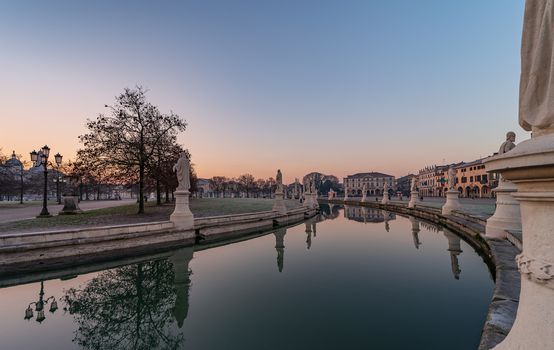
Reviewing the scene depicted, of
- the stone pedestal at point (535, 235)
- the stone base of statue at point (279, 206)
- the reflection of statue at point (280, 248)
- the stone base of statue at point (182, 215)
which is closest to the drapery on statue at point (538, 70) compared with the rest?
the stone pedestal at point (535, 235)

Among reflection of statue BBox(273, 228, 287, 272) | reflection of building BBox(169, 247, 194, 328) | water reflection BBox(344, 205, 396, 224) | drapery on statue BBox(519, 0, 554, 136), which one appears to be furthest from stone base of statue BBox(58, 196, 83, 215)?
drapery on statue BBox(519, 0, 554, 136)

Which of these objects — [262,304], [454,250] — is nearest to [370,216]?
[454,250]

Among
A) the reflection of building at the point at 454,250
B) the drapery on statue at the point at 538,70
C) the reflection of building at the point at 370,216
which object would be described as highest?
the drapery on statue at the point at 538,70

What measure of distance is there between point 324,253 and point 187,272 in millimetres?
5631

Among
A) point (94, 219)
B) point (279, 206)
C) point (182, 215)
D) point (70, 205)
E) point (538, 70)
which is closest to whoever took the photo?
point (538, 70)

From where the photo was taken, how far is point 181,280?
806 centimetres

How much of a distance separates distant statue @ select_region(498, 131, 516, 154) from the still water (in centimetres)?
396

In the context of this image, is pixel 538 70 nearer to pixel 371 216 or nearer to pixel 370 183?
pixel 371 216

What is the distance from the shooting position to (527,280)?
1993mm

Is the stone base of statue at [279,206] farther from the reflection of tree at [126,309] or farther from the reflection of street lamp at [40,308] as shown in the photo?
the reflection of street lamp at [40,308]

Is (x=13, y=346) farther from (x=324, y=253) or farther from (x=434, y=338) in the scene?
(x=324, y=253)

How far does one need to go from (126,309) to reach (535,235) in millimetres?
7665

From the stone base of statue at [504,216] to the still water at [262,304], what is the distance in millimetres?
1289

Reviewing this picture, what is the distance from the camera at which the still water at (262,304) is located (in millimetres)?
4695
